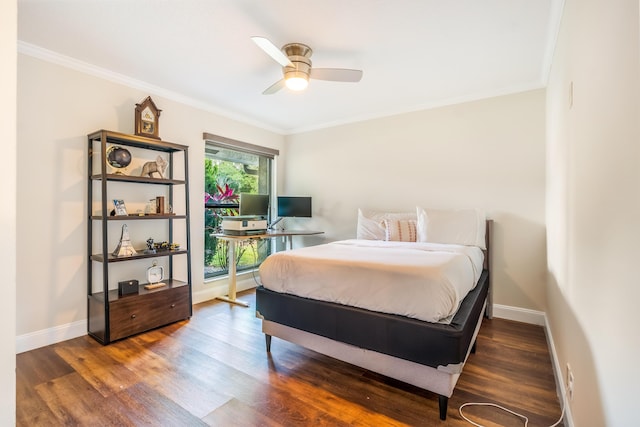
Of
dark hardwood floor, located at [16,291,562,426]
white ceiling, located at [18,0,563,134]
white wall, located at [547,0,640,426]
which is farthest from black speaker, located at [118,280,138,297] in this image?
white wall, located at [547,0,640,426]

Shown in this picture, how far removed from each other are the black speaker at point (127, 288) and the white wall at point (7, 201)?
1.80 m

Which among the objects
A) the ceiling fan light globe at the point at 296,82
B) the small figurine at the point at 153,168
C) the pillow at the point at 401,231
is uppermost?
the ceiling fan light globe at the point at 296,82

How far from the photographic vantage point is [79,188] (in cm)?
269

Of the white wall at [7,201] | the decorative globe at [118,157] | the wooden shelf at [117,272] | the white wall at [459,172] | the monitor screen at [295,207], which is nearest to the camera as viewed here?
the white wall at [7,201]

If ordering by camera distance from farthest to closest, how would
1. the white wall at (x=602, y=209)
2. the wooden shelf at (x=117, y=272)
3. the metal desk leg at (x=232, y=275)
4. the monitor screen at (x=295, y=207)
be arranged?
the monitor screen at (x=295, y=207) < the metal desk leg at (x=232, y=275) < the wooden shelf at (x=117, y=272) < the white wall at (x=602, y=209)

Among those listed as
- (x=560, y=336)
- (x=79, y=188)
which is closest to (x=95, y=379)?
(x=79, y=188)

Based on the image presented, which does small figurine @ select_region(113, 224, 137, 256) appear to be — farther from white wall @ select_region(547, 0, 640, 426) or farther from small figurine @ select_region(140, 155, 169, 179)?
white wall @ select_region(547, 0, 640, 426)

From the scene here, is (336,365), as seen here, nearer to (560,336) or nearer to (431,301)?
(431,301)

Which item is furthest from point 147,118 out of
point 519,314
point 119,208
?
point 519,314

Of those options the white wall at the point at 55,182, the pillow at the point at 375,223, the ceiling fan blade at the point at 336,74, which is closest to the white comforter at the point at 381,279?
the pillow at the point at 375,223

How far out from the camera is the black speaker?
2.70 meters

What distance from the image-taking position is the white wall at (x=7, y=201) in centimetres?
100

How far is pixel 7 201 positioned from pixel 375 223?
3093 millimetres

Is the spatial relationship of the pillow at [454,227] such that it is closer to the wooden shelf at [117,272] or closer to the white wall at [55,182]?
the wooden shelf at [117,272]
